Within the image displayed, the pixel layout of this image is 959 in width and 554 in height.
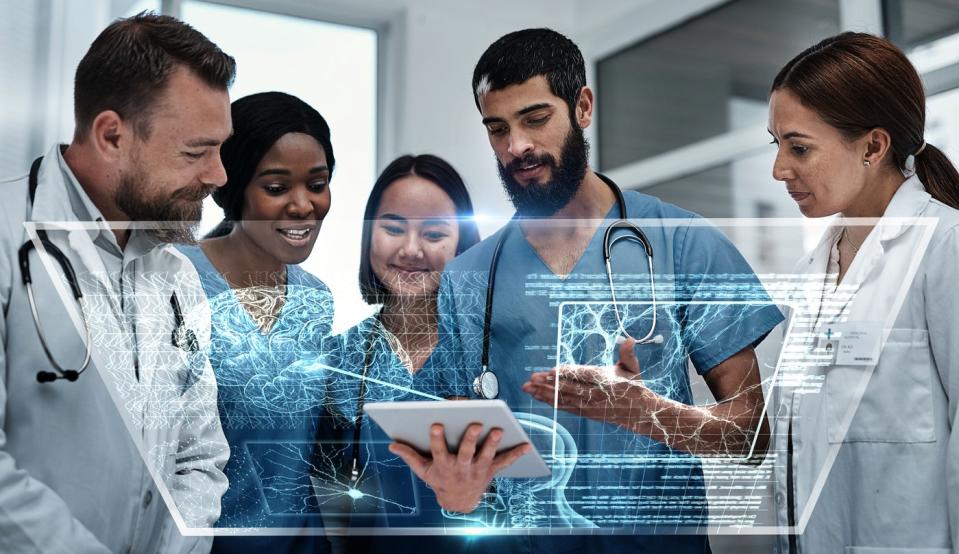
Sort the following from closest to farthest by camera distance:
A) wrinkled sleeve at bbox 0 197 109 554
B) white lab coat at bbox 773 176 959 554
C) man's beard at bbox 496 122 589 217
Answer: wrinkled sleeve at bbox 0 197 109 554 → white lab coat at bbox 773 176 959 554 → man's beard at bbox 496 122 589 217

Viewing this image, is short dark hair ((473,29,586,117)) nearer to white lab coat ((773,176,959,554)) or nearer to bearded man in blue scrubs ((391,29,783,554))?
bearded man in blue scrubs ((391,29,783,554))

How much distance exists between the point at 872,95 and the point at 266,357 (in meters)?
1.04

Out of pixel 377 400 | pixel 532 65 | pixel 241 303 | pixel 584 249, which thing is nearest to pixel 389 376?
pixel 377 400

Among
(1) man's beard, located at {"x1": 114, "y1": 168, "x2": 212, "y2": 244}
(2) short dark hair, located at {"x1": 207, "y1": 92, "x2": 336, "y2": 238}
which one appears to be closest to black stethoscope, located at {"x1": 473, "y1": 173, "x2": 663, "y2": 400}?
(2) short dark hair, located at {"x1": 207, "y1": 92, "x2": 336, "y2": 238}

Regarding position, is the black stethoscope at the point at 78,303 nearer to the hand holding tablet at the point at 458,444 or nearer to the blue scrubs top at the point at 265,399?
the blue scrubs top at the point at 265,399

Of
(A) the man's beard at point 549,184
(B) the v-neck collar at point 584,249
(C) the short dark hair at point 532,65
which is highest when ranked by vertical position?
(C) the short dark hair at point 532,65

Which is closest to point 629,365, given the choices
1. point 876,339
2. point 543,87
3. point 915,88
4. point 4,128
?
point 876,339

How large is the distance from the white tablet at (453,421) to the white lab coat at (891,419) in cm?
41

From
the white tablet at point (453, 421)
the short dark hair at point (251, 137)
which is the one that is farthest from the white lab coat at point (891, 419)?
the short dark hair at point (251, 137)

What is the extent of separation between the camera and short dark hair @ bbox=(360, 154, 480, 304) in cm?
139

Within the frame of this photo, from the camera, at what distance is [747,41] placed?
9.27 feet

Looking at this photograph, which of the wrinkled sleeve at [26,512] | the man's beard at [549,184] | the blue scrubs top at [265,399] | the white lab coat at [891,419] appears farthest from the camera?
the man's beard at [549,184]

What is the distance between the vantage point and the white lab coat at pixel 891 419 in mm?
1244

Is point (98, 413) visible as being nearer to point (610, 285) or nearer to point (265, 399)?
point (265, 399)
